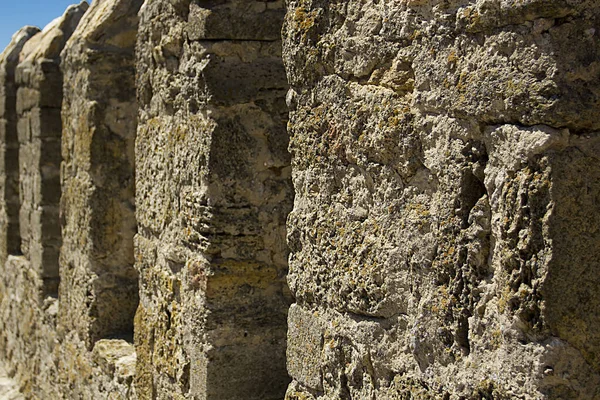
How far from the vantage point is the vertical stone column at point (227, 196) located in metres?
2.83

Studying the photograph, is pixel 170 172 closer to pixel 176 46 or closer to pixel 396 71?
pixel 176 46

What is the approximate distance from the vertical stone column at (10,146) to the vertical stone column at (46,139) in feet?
2.53

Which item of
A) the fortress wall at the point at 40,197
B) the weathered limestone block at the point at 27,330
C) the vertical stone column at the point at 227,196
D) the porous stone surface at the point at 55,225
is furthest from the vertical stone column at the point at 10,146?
the vertical stone column at the point at 227,196

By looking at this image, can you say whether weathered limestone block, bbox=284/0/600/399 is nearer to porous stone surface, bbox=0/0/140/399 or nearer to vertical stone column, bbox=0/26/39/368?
porous stone surface, bbox=0/0/140/399

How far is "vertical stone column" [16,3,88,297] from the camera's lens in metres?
5.72

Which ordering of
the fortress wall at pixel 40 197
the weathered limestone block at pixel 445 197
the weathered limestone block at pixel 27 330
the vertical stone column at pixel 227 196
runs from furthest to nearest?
the fortress wall at pixel 40 197, the weathered limestone block at pixel 27 330, the vertical stone column at pixel 227 196, the weathered limestone block at pixel 445 197

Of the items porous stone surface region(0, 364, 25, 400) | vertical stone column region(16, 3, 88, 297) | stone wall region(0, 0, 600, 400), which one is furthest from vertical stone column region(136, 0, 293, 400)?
porous stone surface region(0, 364, 25, 400)

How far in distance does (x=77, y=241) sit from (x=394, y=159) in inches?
133

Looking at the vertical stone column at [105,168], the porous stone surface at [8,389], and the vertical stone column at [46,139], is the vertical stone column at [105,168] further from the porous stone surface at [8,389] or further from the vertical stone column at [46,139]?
the porous stone surface at [8,389]

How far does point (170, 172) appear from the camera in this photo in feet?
10.4

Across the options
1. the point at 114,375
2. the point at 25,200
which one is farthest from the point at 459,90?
the point at 25,200

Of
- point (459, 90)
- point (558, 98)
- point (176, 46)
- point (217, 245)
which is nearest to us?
point (558, 98)

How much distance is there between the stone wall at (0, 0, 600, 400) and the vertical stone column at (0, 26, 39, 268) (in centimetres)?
326

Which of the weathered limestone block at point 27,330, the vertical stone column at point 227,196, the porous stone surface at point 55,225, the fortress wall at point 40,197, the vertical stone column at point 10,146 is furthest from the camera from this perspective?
the vertical stone column at point 10,146
